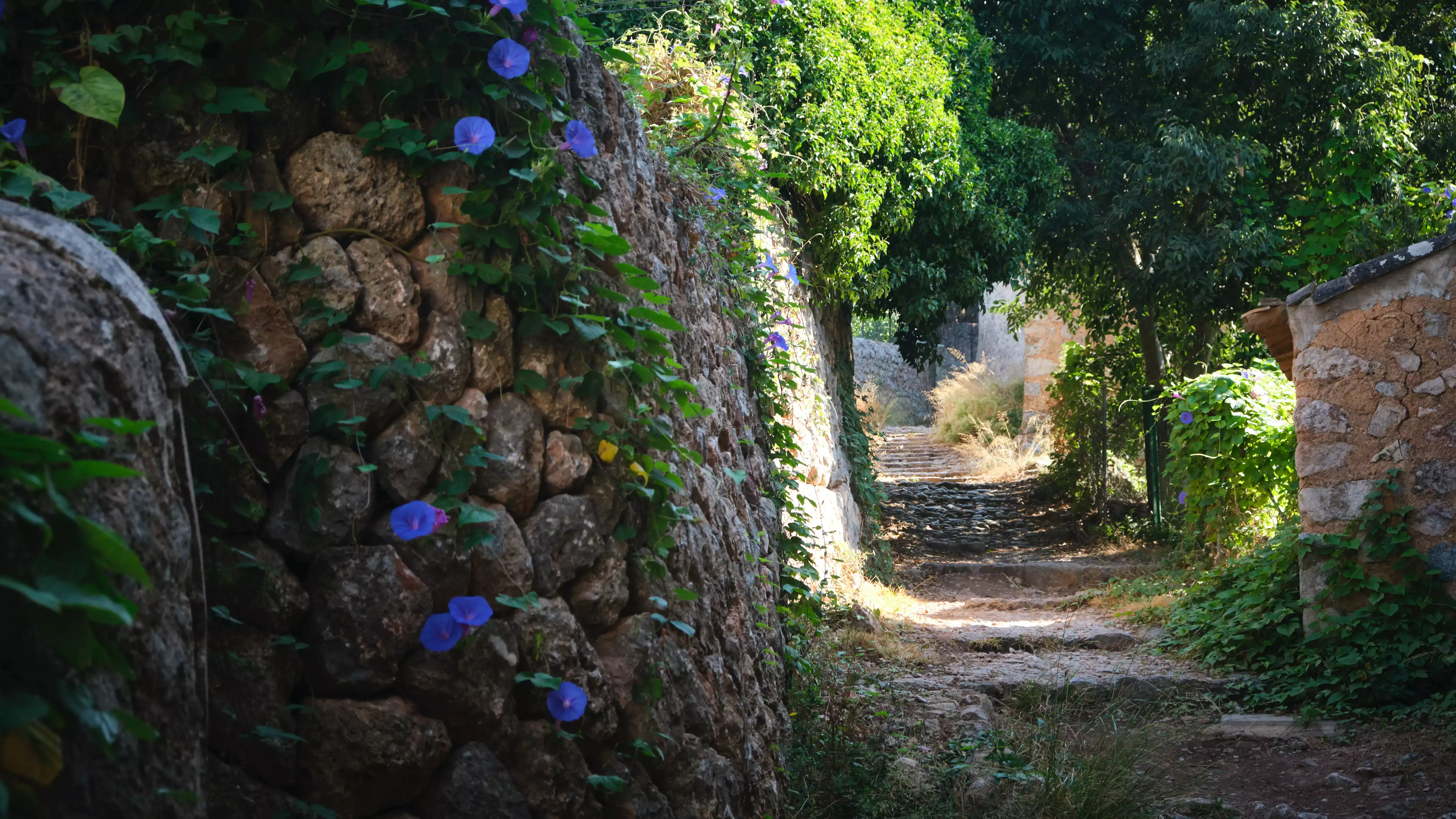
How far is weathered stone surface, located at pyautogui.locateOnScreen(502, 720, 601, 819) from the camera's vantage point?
75.7 inches

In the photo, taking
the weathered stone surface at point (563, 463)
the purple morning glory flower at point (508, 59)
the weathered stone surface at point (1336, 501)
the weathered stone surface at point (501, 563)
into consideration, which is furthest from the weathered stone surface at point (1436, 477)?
the purple morning glory flower at point (508, 59)

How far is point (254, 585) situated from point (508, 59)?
1089mm

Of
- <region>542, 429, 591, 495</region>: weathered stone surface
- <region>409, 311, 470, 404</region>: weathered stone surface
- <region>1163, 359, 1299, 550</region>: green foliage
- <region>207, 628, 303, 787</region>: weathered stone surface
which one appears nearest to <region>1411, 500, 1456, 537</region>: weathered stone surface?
<region>1163, 359, 1299, 550</region>: green foliage

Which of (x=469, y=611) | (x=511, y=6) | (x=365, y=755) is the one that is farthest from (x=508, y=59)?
(x=365, y=755)

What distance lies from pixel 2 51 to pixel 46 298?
82 centimetres

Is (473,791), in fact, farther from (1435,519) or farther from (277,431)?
(1435,519)

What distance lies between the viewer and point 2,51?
175 centimetres

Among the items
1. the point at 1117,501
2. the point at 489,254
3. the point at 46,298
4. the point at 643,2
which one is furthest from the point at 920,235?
the point at 46,298

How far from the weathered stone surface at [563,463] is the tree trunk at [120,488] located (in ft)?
2.46

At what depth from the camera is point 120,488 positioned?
123cm

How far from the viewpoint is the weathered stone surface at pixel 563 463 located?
2.11 meters

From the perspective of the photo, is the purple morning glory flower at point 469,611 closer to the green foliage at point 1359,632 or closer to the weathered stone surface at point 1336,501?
the green foliage at point 1359,632

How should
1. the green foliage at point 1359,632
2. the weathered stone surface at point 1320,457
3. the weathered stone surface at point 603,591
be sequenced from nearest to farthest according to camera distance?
the weathered stone surface at point 603,591
the green foliage at point 1359,632
the weathered stone surface at point 1320,457

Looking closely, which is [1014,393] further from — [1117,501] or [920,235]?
[920,235]
